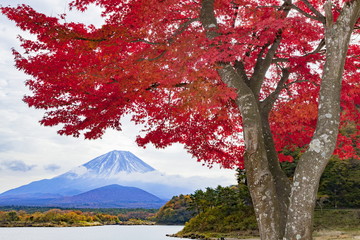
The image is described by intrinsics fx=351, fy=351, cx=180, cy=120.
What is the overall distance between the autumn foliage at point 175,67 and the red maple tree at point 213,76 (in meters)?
0.03

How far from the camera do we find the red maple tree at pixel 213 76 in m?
5.97

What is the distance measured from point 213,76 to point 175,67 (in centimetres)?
86

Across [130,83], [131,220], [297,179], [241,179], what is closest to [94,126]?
[130,83]

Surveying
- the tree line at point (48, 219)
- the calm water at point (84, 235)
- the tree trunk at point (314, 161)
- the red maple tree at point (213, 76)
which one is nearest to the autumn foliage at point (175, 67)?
the red maple tree at point (213, 76)

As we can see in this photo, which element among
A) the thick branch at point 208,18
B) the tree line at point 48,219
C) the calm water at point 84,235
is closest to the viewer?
the thick branch at point 208,18

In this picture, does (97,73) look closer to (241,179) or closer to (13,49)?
(13,49)

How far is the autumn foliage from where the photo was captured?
717cm

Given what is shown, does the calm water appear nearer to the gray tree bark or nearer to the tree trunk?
the gray tree bark

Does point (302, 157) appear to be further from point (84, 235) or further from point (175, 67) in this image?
point (84, 235)

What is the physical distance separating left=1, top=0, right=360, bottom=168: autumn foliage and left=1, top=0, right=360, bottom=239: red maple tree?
0.03 m

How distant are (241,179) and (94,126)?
2420 cm

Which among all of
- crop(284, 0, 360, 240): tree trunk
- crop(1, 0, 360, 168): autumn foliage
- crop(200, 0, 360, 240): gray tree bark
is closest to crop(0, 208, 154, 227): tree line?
crop(1, 0, 360, 168): autumn foliage

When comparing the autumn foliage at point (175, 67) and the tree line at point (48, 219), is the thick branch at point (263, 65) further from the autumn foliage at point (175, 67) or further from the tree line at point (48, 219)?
the tree line at point (48, 219)

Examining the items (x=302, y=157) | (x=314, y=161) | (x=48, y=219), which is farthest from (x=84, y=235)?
(x=314, y=161)
